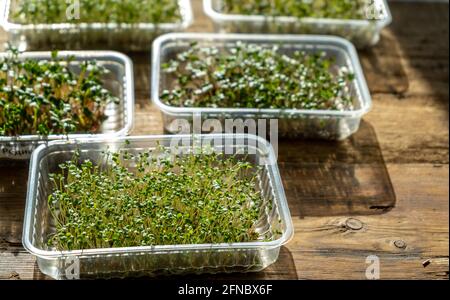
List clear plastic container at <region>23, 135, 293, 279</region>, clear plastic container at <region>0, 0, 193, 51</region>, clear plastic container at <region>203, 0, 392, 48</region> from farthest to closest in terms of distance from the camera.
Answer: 1. clear plastic container at <region>203, 0, 392, 48</region>
2. clear plastic container at <region>0, 0, 193, 51</region>
3. clear plastic container at <region>23, 135, 293, 279</region>

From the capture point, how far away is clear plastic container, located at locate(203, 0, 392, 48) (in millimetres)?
2719

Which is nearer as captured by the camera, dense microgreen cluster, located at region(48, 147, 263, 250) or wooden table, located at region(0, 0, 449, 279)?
dense microgreen cluster, located at region(48, 147, 263, 250)

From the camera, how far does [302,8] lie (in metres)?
2.75

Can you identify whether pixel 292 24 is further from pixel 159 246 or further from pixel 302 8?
pixel 159 246

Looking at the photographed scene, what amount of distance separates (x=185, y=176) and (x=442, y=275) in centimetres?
78

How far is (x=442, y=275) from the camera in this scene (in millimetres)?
2180

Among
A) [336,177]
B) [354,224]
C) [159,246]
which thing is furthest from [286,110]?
[159,246]

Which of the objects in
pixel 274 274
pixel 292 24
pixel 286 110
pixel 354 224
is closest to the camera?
pixel 274 274

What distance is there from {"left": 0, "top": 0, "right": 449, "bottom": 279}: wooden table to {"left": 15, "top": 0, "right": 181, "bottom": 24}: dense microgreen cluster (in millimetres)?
147

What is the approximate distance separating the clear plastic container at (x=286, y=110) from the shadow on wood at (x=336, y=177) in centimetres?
5

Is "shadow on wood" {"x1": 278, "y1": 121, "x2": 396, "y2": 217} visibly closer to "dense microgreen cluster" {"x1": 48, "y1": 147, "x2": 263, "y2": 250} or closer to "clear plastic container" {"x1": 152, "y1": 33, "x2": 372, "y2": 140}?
"clear plastic container" {"x1": 152, "y1": 33, "x2": 372, "y2": 140}

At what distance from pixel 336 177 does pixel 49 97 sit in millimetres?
907

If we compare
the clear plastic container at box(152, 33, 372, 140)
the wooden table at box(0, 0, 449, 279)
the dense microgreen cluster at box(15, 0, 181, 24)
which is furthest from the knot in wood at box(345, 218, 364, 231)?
the dense microgreen cluster at box(15, 0, 181, 24)
